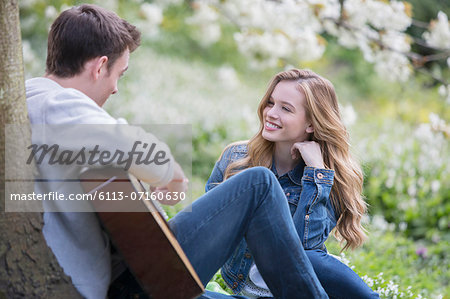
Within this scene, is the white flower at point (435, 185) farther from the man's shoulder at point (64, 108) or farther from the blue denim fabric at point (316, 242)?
the man's shoulder at point (64, 108)

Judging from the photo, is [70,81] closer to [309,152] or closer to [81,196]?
[81,196]

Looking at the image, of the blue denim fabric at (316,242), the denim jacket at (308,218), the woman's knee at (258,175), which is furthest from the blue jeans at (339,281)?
the woman's knee at (258,175)

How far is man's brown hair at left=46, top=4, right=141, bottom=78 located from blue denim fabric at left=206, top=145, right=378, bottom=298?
107 centimetres

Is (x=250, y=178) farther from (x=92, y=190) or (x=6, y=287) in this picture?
(x=6, y=287)

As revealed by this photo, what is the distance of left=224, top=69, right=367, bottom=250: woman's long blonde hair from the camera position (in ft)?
8.66

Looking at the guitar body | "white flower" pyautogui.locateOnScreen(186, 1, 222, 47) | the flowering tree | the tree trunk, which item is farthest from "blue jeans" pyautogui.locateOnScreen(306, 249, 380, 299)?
"white flower" pyautogui.locateOnScreen(186, 1, 222, 47)

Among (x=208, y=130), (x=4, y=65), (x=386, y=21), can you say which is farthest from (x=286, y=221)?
(x=208, y=130)

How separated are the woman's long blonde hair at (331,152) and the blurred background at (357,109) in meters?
0.48

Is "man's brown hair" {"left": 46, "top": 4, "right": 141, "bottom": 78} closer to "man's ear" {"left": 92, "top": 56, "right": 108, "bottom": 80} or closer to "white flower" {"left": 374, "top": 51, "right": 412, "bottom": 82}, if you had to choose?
"man's ear" {"left": 92, "top": 56, "right": 108, "bottom": 80}

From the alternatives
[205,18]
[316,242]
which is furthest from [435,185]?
[205,18]

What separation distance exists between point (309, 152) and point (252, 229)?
2.36ft

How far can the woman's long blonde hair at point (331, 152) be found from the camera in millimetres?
2641

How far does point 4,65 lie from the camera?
1.81 m

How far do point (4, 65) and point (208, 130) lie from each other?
5035 millimetres
